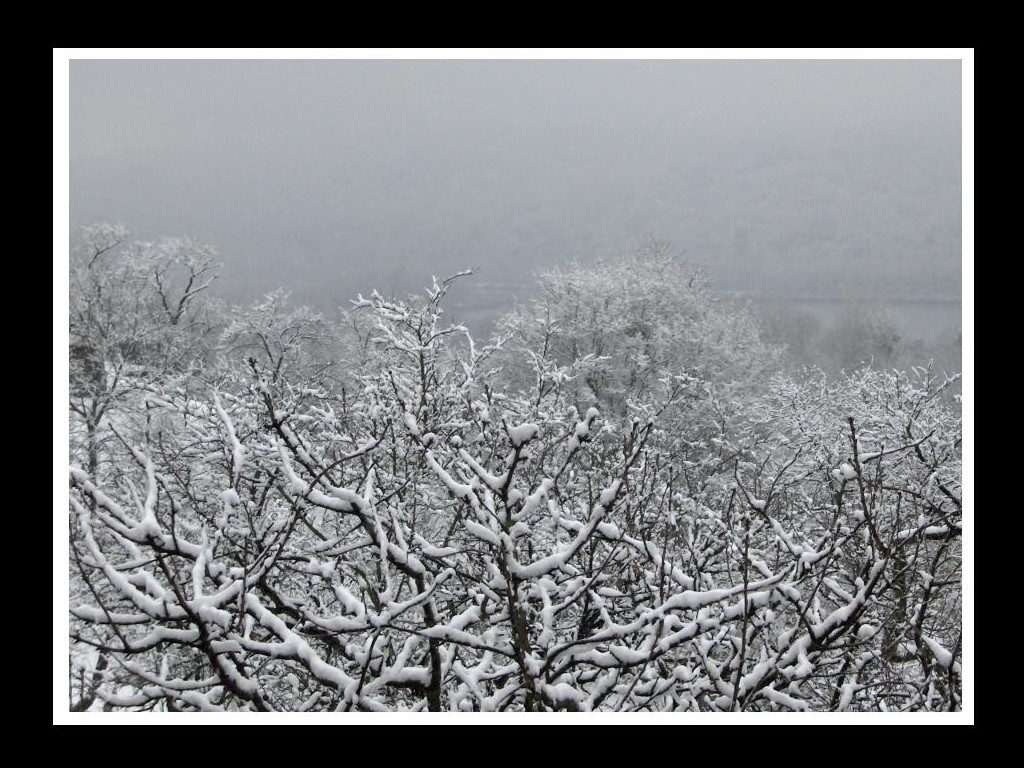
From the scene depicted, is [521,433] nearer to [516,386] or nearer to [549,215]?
[516,386]

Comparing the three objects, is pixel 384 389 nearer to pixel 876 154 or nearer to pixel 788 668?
pixel 788 668

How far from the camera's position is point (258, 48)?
116 inches

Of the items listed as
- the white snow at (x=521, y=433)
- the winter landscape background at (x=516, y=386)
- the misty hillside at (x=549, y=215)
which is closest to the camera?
the white snow at (x=521, y=433)

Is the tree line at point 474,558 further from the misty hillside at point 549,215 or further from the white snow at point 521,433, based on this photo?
the misty hillside at point 549,215

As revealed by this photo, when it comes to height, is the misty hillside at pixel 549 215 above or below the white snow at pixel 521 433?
above

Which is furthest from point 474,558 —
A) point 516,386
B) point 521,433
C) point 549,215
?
point 549,215

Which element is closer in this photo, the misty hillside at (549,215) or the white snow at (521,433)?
the white snow at (521,433)

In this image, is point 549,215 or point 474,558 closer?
point 474,558

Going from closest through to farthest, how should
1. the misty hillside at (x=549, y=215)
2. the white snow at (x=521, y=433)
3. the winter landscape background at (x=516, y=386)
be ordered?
1. the white snow at (x=521, y=433)
2. the winter landscape background at (x=516, y=386)
3. the misty hillside at (x=549, y=215)

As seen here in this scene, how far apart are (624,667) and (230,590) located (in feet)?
4.25

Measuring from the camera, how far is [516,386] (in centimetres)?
1748

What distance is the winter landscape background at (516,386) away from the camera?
8.67 feet

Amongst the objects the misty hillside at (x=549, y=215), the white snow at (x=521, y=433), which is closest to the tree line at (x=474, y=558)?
the white snow at (x=521, y=433)
